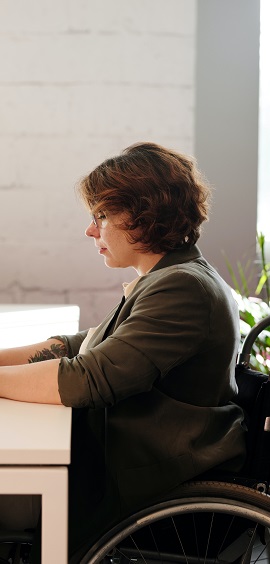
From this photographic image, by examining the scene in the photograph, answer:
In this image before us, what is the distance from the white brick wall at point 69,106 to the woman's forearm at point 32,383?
1512 millimetres

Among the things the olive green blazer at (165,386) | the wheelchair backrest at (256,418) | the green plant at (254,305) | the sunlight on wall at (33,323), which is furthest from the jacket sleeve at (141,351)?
the green plant at (254,305)

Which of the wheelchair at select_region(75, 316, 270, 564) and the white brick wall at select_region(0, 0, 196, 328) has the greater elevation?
the white brick wall at select_region(0, 0, 196, 328)

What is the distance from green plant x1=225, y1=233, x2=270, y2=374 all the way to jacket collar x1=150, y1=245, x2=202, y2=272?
3.29 feet

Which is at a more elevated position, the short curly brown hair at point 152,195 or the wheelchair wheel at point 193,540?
the short curly brown hair at point 152,195

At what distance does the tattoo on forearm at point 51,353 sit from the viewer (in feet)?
5.26

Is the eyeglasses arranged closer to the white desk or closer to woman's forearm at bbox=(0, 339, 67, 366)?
woman's forearm at bbox=(0, 339, 67, 366)

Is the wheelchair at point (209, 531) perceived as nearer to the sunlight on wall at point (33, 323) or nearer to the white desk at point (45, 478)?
the white desk at point (45, 478)

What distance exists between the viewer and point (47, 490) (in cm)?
98

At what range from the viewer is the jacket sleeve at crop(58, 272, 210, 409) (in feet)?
3.96

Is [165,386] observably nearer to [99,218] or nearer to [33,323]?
[99,218]

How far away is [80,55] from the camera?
2752 millimetres

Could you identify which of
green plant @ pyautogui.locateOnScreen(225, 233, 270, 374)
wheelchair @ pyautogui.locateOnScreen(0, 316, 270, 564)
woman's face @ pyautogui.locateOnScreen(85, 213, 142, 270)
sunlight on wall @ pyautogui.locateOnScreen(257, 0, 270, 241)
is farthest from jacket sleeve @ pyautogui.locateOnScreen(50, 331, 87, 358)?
sunlight on wall @ pyautogui.locateOnScreen(257, 0, 270, 241)

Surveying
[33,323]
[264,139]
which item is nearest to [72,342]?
[33,323]

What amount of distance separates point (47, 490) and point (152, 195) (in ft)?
2.08
